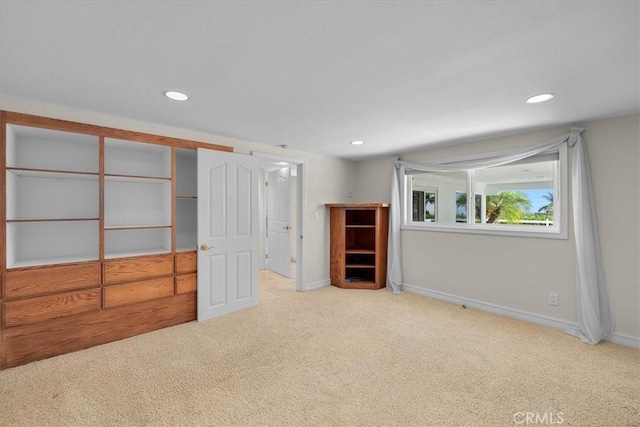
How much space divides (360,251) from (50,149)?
4079 millimetres

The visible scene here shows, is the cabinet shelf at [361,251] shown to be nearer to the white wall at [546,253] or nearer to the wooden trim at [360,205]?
the white wall at [546,253]

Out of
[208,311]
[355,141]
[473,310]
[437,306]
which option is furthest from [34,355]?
[473,310]

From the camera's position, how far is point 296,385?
217 cm

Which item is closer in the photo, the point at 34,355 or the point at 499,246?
the point at 34,355

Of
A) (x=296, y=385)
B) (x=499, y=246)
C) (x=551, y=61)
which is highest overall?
(x=551, y=61)

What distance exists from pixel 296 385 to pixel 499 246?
9.76ft

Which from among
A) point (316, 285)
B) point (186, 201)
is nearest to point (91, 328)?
point (186, 201)

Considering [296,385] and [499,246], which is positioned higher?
[499,246]

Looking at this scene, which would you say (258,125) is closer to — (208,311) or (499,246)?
(208,311)

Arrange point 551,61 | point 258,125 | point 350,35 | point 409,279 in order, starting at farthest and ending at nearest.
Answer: point 409,279 → point 258,125 → point 551,61 → point 350,35

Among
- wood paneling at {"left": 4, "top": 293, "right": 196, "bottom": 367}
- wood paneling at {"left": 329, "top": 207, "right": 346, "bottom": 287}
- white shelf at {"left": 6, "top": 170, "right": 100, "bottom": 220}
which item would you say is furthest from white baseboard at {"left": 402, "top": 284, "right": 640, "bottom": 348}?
white shelf at {"left": 6, "top": 170, "right": 100, "bottom": 220}

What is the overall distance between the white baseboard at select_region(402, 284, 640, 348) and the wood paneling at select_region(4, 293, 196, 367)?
3.35 meters

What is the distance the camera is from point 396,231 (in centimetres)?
468

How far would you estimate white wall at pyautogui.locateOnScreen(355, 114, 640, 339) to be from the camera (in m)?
2.79
